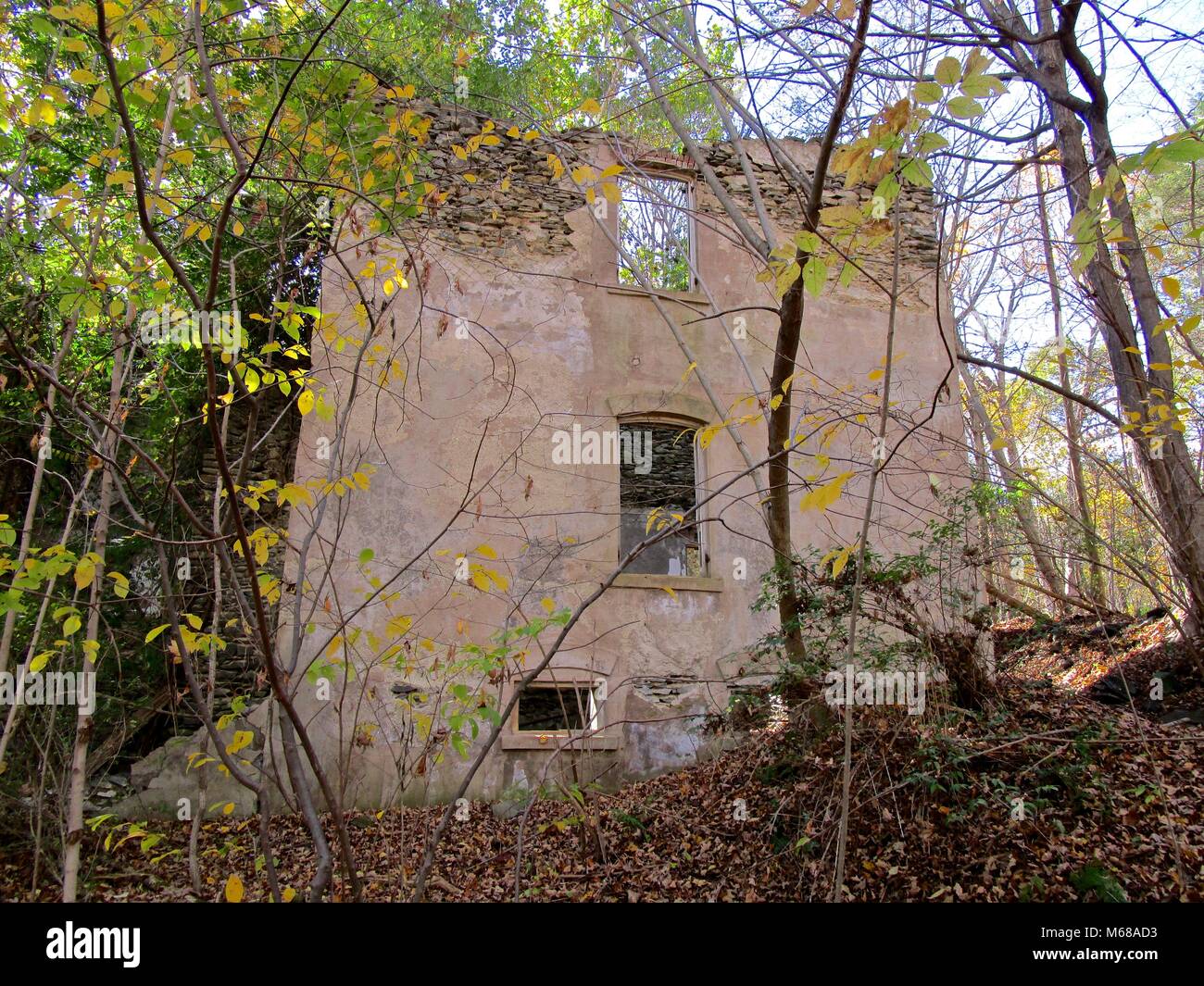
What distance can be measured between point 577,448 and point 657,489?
103 cm

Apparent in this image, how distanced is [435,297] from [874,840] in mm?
6528

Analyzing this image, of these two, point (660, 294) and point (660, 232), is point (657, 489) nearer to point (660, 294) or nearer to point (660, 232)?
point (660, 294)

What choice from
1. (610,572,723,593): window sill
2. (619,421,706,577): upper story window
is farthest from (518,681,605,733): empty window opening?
(619,421,706,577): upper story window

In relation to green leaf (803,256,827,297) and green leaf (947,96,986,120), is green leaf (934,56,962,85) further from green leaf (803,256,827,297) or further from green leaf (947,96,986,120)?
green leaf (803,256,827,297)

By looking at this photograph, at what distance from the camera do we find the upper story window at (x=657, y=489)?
8625 millimetres

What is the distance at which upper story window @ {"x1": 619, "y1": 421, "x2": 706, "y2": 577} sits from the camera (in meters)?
8.62

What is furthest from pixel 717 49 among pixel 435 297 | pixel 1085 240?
pixel 1085 240

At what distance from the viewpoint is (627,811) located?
648cm

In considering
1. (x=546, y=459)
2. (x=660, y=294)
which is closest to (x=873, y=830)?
(x=546, y=459)

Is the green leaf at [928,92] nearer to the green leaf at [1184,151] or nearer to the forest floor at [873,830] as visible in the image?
the green leaf at [1184,151]

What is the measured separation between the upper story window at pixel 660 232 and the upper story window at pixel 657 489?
1.88m

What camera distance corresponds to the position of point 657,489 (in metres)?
8.77

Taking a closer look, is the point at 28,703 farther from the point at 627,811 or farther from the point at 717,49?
the point at 717,49
